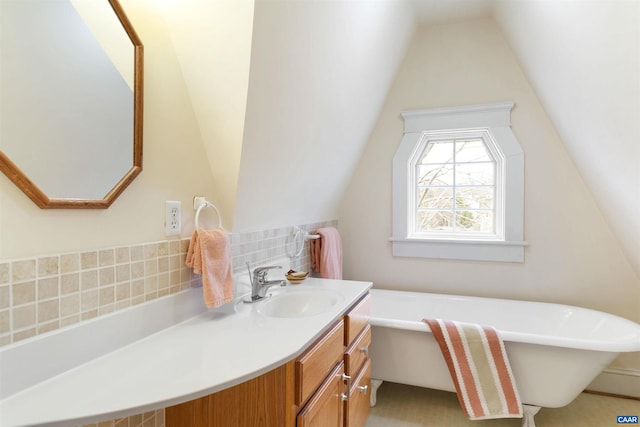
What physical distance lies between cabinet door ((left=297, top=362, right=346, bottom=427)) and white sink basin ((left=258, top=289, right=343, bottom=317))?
1.05 ft

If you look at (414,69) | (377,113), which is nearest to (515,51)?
(414,69)

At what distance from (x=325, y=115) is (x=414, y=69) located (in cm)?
136

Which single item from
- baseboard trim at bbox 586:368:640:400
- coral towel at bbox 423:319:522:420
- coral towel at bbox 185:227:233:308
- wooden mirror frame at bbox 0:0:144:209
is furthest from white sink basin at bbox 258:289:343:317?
baseboard trim at bbox 586:368:640:400

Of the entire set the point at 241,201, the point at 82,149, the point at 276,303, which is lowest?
the point at 276,303

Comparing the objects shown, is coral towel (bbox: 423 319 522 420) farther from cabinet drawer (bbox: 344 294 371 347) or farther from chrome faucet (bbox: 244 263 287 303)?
chrome faucet (bbox: 244 263 287 303)

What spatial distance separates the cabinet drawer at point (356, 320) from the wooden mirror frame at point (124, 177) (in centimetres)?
105

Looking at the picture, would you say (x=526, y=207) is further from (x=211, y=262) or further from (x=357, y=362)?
(x=211, y=262)

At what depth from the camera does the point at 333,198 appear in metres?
2.88

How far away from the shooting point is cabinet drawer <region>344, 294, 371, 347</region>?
155 cm

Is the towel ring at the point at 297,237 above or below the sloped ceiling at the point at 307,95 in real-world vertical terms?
below

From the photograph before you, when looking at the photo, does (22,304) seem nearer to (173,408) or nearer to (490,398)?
(173,408)

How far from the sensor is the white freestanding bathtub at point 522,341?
5.96 ft

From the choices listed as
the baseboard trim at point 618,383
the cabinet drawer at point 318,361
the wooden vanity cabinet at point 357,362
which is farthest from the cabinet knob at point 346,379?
the baseboard trim at point 618,383

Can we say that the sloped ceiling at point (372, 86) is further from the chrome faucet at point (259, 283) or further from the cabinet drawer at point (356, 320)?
the cabinet drawer at point (356, 320)
